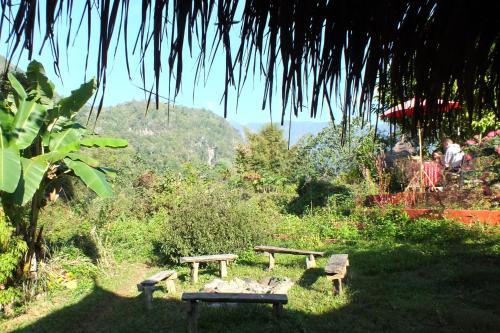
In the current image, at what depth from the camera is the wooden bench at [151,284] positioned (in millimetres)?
6449

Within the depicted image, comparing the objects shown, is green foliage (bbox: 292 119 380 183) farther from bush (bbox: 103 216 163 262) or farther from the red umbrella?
the red umbrella

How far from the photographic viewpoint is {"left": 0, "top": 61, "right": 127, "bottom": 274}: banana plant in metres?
6.06

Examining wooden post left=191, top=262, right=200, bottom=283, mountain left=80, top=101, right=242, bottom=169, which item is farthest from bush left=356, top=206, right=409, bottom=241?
mountain left=80, top=101, right=242, bottom=169

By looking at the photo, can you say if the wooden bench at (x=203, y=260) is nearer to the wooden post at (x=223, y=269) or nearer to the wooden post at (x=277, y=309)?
the wooden post at (x=223, y=269)

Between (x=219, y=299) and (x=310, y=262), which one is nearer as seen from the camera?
(x=219, y=299)

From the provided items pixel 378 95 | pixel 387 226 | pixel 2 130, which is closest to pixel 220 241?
pixel 387 226

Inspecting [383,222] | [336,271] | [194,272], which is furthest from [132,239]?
[336,271]

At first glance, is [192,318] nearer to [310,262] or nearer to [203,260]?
[203,260]

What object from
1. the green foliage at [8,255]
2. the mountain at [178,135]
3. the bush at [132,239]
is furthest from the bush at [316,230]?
the mountain at [178,135]

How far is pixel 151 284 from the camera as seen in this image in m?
6.48

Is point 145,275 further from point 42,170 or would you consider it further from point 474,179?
point 474,179

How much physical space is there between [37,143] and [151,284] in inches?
116

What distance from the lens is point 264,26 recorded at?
1.25 metres

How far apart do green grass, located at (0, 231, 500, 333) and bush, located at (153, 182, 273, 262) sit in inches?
16.5
